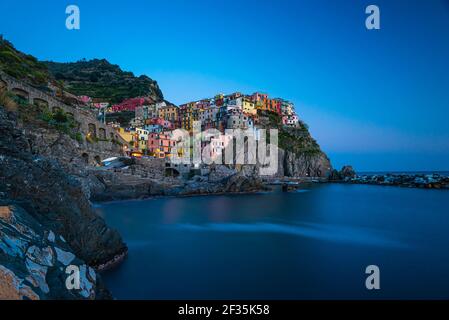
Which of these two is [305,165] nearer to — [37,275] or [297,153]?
[297,153]

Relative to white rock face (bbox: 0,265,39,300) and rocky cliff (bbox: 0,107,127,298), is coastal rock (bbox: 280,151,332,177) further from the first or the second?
white rock face (bbox: 0,265,39,300)

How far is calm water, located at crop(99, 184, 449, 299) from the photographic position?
25.0 feet

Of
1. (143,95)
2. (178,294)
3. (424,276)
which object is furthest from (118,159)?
(143,95)

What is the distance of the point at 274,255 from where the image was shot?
11023 millimetres

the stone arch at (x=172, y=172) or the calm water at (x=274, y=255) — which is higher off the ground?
the stone arch at (x=172, y=172)

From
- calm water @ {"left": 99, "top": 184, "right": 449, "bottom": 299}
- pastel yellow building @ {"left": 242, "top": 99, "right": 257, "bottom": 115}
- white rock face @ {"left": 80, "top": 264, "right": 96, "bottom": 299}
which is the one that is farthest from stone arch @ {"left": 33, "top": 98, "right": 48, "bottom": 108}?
pastel yellow building @ {"left": 242, "top": 99, "right": 257, "bottom": 115}

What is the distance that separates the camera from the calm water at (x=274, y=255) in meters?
7.63

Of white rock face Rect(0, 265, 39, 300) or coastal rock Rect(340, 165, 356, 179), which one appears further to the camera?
coastal rock Rect(340, 165, 356, 179)

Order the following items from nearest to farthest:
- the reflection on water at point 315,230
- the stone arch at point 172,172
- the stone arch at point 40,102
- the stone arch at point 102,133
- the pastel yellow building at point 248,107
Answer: the reflection on water at point 315,230 < the stone arch at point 40,102 < the stone arch at point 102,133 < the stone arch at point 172,172 < the pastel yellow building at point 248,107

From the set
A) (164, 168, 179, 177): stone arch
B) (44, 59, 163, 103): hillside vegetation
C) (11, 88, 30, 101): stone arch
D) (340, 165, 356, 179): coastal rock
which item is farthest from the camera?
(44, 59, 163, 103): hillside vegetation

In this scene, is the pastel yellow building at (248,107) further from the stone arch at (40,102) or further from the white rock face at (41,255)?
the white rock face at (41,255)

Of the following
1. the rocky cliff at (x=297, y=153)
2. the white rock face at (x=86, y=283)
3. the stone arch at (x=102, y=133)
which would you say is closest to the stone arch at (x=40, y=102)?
the stone arch at (x=102, y=133)

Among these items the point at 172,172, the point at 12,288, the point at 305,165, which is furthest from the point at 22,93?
the point at 305,165

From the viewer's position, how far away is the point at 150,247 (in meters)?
11.6
